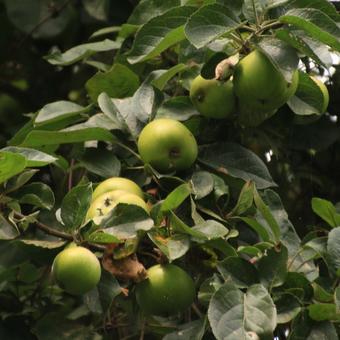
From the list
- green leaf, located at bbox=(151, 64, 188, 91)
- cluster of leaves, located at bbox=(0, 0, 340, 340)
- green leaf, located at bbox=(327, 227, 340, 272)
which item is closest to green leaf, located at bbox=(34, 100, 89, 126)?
cluster of leaves, located at bbox=(0, 0, 340, 340)

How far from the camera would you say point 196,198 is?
50.3 inches

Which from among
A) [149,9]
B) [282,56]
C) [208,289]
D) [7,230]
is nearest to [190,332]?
[208,289]

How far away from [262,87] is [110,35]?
895 millimetres

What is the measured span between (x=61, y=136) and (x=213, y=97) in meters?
0.23

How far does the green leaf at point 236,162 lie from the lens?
1.35 metres

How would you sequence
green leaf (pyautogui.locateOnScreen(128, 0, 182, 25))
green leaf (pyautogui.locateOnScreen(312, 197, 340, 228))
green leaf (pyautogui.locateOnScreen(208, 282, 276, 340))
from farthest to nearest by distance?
green leaf (pyautogui.locateOnScreen(128, 0, 182, 25)) → green leaf (pyautogui.locateOnScreen(312, 197, 340, 228)) → green leaf (pyautogui.locateOnScreen(208, 282, 276, 340))

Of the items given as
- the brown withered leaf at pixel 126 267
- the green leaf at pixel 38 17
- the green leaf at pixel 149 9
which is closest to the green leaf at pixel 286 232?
the brown withered leaf at pixel 126 267

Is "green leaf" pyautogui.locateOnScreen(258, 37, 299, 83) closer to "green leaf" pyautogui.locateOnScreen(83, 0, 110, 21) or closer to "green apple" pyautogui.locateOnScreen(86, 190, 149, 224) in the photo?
"green apple" pyautogui.locateOnScreen(86, 190, 149, 224)

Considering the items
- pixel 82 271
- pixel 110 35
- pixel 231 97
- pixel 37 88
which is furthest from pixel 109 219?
pixel 37 88

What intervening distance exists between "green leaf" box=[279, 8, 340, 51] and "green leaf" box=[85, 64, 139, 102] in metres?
0.33

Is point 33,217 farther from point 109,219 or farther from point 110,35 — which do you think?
point 110,35

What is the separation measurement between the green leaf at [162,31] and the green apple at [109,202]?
9.3 inches

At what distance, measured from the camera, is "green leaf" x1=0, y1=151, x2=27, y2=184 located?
1157mm

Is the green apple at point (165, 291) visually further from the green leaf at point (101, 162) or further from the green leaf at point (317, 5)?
the green leaf at point (317, 5)
